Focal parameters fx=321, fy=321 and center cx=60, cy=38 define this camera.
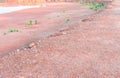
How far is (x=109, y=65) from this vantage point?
400 inches

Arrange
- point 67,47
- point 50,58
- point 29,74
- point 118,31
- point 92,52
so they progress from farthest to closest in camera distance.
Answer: point 118,31 → point 67,47 → point 92,52 → point 50,58 → point 29,74

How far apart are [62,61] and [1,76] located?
224 centimetres

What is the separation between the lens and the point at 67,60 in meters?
10.8

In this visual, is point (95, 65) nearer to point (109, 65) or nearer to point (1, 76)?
point (109, 65)

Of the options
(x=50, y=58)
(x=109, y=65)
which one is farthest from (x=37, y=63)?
(x=109, y=65)

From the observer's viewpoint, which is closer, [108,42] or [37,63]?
[37,63]

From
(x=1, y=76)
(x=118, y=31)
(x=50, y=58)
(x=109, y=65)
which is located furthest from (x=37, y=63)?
(x=118, y=31)

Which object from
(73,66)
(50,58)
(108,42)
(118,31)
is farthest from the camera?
(118,31)

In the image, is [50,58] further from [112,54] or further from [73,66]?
[112,54]

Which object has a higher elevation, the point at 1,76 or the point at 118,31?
the point at 1,76

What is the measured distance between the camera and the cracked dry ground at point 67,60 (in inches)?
367

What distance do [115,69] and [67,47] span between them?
355 cm

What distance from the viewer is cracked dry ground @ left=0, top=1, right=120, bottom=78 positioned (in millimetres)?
9328

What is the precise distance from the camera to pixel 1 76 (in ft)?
30.6
